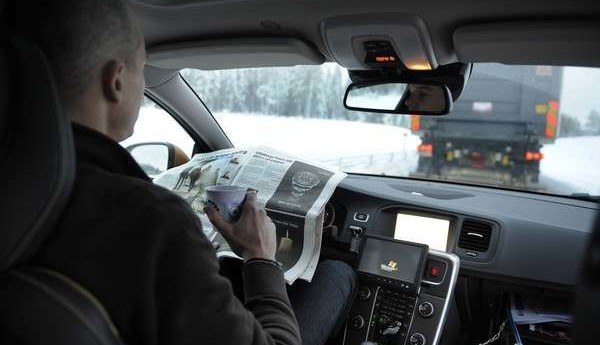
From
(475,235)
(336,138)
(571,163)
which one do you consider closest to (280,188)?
(475,235)

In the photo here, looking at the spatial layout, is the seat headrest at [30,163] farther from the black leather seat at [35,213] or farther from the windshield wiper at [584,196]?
the windshield wiper at [584,196]

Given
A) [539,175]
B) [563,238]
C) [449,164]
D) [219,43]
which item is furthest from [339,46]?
[449,164]

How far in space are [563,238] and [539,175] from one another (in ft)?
18.2

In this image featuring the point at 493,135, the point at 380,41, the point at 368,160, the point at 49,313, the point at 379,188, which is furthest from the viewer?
the point at 493,135

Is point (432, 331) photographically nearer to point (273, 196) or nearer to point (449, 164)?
point (273, 196)

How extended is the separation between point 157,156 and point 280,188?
4.86 feet

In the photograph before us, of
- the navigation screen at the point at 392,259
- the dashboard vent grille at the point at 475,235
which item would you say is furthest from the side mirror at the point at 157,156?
the dashboard vent grille at the point at 475,235

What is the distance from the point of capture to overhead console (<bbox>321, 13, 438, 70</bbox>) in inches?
70.7

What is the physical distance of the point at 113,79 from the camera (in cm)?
113

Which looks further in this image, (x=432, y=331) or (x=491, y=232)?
(x=491, y=232)

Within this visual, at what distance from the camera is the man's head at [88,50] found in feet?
3.54

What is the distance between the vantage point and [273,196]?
2.27m

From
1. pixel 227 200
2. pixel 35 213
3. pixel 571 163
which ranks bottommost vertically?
pixel 571 163

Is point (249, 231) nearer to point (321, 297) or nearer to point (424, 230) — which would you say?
point (321, 297)
